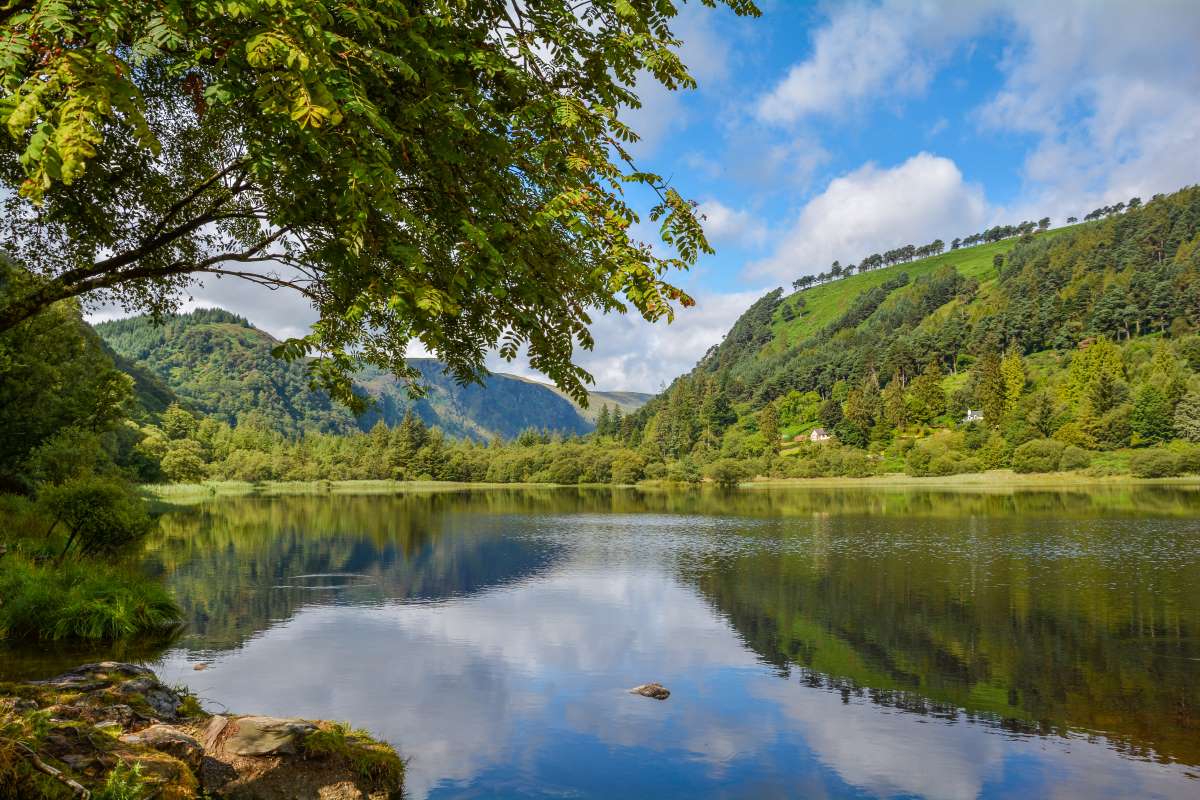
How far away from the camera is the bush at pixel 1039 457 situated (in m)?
151

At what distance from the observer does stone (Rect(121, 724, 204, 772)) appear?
10.5m

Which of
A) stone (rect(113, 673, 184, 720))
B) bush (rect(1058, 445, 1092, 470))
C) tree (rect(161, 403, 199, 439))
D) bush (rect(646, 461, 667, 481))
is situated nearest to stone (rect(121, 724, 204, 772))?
stone (rect(113, 673, 184, 720))

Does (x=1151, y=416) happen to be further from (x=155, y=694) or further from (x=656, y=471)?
(x=155, y=694)

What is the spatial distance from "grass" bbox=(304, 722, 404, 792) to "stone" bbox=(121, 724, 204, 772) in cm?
176

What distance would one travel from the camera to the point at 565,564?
158 ft

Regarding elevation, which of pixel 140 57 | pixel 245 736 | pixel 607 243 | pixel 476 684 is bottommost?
pixel 476 684

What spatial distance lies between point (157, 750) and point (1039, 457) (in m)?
176

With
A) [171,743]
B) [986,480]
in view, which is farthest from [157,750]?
[986,480]

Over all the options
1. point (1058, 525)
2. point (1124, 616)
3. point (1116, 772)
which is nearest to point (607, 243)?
point (1116, 772)

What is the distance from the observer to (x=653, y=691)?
20781 millimetres

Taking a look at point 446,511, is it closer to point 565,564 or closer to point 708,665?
point 565,564

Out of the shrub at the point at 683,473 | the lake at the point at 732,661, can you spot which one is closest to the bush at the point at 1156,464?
the shrub at the point at 683,473

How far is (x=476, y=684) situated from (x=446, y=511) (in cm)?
7791

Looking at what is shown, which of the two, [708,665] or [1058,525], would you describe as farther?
[1058,525]
